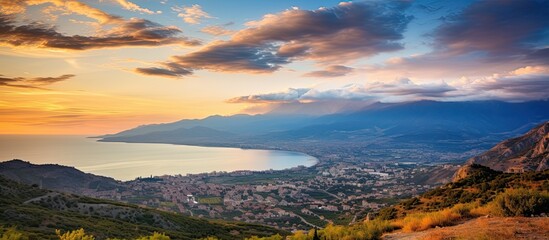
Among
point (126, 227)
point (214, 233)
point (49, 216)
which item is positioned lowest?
point (214, 233)

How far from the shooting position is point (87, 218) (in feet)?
111

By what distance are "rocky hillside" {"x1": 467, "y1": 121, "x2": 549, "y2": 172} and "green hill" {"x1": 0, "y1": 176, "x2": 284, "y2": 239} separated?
60877 millimetres

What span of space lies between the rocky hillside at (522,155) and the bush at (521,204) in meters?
68.0

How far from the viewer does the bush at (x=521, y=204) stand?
1008 centimetres

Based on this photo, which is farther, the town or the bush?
the town

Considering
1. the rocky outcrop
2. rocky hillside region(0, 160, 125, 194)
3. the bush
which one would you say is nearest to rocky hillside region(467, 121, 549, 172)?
the rocky outcrop

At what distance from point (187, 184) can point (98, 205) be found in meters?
74.3

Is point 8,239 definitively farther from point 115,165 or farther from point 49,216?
point 115,165

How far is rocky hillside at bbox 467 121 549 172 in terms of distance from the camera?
7156 cm

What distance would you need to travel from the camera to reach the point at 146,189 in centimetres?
→ 10206

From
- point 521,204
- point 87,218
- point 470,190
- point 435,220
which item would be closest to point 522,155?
point 470,190

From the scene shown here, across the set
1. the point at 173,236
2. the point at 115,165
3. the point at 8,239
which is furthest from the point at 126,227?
the point at 115,165

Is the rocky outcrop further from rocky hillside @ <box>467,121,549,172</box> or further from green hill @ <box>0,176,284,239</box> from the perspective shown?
green hill @ <box>0,176,284,239</box>

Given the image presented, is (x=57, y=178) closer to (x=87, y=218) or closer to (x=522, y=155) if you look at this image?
(x=87, y=218)
